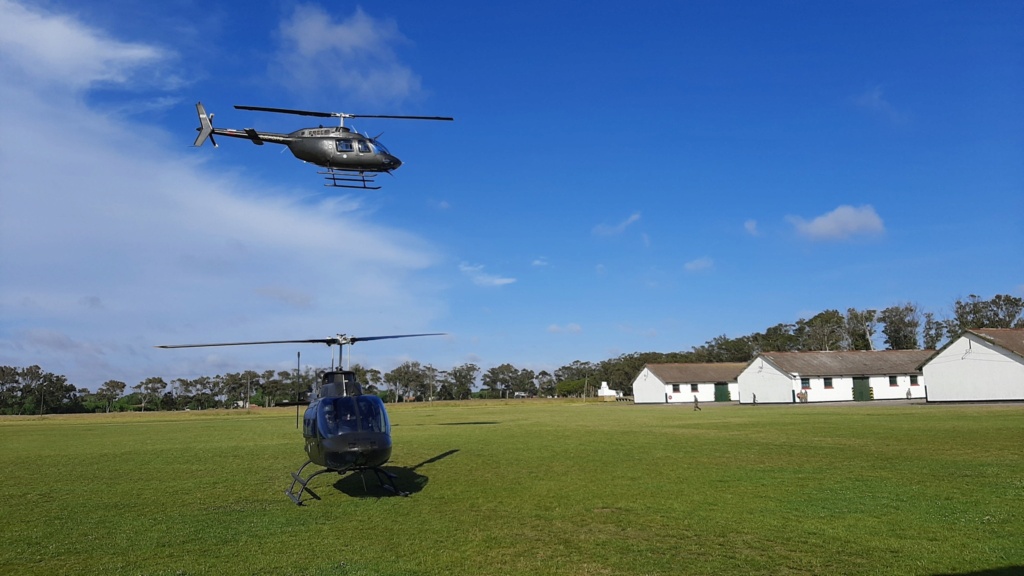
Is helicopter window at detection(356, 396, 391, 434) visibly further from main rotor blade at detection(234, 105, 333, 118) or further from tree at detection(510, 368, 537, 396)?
tree at detection(510, 368, 537, 396)

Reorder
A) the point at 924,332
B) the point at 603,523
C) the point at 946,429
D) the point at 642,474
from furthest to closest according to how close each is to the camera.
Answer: the point at 924,332, the point at 946,429, the point at 642,474, the point at 603,523

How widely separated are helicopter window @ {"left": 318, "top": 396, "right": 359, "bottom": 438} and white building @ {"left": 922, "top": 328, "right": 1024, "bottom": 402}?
4817 centimetres

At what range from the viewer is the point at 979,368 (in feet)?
153

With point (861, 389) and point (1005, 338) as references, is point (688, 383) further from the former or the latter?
point (1005, 338)

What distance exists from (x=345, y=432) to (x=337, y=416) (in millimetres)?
473

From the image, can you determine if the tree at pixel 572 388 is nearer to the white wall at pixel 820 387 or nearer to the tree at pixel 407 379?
the tree at pixel 407 379

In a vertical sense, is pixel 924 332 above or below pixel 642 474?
above

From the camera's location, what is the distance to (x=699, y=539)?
29.6 ft

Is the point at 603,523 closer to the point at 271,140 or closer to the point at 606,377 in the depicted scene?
the point at 271,140

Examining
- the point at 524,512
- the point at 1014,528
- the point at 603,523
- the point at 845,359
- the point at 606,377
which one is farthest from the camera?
the point at 606,377

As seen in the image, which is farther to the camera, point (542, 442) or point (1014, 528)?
point (542, 442)

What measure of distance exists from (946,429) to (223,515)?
81.7 feet

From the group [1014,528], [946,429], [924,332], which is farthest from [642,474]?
[924,332]

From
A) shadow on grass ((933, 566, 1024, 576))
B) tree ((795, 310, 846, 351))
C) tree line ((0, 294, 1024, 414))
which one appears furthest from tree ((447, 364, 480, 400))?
shadow on grass ((933, 566, 1024, 576))
